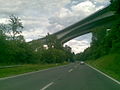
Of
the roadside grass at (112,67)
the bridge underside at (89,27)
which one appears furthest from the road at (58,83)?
the bridge underside at (89,27)

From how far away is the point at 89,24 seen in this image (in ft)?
245

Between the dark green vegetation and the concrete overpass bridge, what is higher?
the concrete overpass bridge

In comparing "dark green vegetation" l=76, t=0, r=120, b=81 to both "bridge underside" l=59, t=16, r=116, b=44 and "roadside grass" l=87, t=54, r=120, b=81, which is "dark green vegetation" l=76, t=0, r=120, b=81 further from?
"bridge underside" l=59, t=16, r=116, b=44

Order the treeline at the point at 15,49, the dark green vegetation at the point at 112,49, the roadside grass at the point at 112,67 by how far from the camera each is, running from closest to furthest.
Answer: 1. the roadside grass at the point at 112,67
2. the dark green vegetation at the point at 112,49
3. the treeline at the point at 15,49

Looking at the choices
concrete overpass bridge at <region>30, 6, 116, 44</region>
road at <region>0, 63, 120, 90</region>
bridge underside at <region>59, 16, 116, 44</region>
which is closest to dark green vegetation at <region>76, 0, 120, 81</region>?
bridge underside at <region>59, 16, 116, 44</region>

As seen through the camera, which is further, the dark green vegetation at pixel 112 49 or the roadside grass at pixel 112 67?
the dark green vegetation at pixel 112 49

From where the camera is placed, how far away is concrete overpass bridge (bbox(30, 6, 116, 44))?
209ft

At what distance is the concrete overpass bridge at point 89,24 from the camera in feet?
209

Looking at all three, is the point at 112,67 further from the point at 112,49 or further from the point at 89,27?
the point at 89,27

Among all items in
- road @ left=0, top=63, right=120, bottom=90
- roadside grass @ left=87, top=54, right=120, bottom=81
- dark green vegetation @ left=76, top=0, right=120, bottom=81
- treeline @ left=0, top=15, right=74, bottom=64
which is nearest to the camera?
road @ left=0, top=63, right=120, bottom=90

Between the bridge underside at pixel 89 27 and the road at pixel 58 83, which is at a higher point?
the bridge underside at pixel 89 27

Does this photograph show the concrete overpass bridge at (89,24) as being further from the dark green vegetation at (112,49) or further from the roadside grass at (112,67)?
the roadside grass at (112,67)

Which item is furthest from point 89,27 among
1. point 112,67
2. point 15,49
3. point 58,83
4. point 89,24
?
point 58,83

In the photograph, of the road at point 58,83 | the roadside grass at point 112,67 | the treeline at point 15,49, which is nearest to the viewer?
the road at point 58,83
